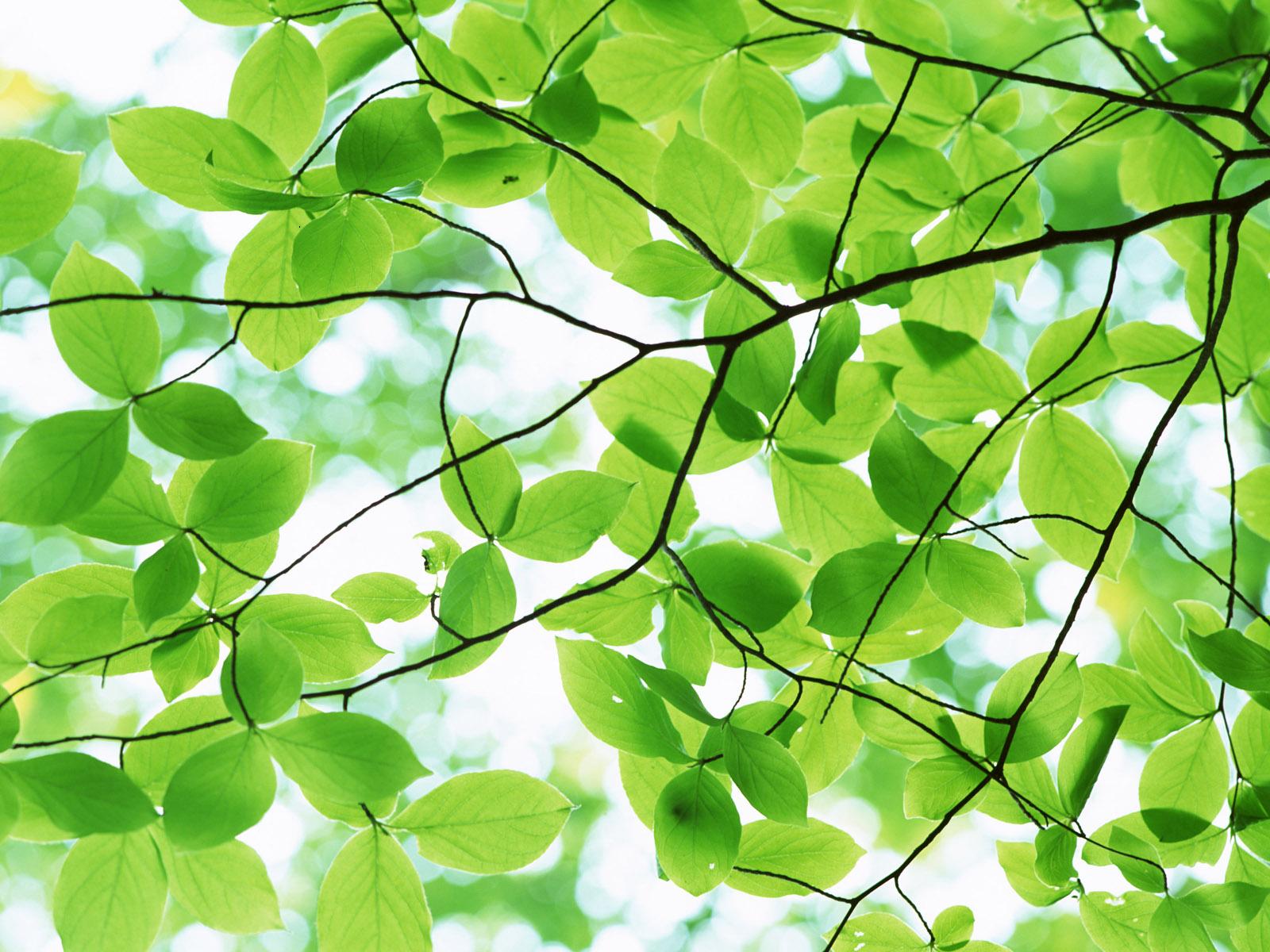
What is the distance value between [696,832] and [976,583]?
25 centimetres

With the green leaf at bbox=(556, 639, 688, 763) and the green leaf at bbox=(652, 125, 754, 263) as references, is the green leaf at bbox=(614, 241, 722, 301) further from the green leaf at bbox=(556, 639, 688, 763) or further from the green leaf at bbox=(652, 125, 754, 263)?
the green leaf at bbox=(556, 639, 688, 763)

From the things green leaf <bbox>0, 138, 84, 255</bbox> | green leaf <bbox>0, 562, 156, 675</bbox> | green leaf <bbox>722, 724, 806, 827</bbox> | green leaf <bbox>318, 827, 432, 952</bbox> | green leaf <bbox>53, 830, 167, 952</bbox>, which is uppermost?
green leaf <bbox>0, 138, 84, 255</bbox>

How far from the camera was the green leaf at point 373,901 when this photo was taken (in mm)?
534

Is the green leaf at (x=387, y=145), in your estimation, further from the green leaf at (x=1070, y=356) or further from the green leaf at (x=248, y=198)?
the green leaf at (x=1070, y=356)

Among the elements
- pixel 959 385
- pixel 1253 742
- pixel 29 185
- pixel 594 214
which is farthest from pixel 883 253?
pixel 29 185

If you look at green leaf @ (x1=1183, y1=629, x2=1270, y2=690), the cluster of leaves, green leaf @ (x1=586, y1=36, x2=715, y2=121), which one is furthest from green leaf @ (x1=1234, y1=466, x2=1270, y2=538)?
green leaf @ (x1=586, y1=36, x2=715, y2=121)

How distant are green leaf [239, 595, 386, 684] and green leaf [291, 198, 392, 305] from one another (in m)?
0.20

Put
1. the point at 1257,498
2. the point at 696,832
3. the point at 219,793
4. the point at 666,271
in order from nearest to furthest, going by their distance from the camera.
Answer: the point at 219,793
the point at 696,832
the point at 666,271
the point at 1257,498

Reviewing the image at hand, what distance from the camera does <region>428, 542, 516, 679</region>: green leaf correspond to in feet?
1.91

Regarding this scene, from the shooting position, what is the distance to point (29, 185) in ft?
1.63

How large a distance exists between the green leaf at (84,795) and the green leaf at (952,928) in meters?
0.46

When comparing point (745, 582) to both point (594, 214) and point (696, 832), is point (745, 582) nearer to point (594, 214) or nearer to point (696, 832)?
point (696, 832)

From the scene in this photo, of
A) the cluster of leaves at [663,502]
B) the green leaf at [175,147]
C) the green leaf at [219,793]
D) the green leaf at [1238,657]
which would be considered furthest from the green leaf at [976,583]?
the green leaf at [175,147]

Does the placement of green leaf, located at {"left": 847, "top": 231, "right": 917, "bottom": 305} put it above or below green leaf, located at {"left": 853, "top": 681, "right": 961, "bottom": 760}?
above
